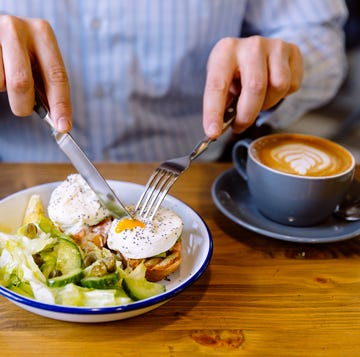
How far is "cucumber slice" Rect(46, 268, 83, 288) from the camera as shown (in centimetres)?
77

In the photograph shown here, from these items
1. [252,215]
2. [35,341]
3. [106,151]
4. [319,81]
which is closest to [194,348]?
[35,341]

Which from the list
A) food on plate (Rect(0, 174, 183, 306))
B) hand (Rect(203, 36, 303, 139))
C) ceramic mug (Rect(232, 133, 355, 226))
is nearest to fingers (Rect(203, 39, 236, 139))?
hand (Rect(203, 36, 303, 139))

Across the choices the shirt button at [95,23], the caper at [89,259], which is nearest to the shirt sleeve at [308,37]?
the shirt button at [95,23]

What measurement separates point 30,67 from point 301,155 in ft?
1.98

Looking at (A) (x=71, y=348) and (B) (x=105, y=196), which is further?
(B) (x=105, y=196)

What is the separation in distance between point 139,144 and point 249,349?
96 centimetres

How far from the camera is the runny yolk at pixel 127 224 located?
88 centimetres

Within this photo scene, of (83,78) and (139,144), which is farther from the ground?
(83,78)

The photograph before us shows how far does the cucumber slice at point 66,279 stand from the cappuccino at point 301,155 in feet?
1.58

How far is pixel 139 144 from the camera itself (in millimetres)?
1610

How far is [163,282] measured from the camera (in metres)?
0.88

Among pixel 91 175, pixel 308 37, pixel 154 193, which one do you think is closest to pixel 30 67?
pixel 91 175

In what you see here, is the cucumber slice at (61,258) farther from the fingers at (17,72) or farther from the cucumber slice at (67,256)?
the fingers at (17,72)

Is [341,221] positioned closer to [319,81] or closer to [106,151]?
[319,81]
